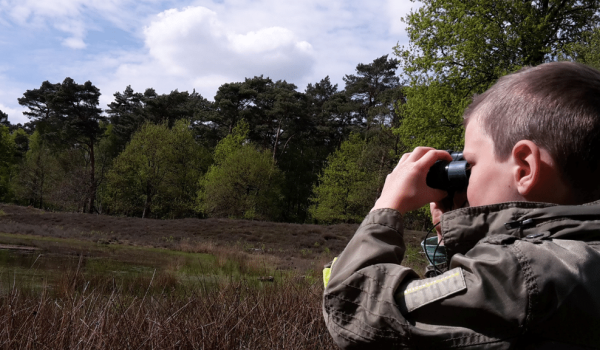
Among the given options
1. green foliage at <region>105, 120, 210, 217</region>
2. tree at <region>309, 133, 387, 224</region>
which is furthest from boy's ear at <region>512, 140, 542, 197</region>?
green foliage at <region>105, 120, 210, 217</region>

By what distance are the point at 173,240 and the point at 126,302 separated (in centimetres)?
1480

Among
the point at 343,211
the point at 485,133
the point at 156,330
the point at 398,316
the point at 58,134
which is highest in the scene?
the point at 58,134

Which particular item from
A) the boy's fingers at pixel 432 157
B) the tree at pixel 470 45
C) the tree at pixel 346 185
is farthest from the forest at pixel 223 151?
the boy's fingers at pixel 432 157

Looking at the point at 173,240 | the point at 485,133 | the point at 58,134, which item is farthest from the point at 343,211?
the point at 485,133

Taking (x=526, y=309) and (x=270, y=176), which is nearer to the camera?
(x=526, y=309)

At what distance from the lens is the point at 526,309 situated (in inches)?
27.9

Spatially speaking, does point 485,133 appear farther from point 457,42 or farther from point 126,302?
point 457,42

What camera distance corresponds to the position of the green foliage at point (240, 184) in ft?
108

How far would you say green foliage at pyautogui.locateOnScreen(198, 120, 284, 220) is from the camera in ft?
108

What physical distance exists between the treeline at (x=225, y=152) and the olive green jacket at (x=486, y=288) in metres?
27.0

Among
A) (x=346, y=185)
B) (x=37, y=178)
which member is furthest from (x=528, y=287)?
(x=37, y=178)

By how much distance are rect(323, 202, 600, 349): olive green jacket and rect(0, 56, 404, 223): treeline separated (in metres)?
27.0

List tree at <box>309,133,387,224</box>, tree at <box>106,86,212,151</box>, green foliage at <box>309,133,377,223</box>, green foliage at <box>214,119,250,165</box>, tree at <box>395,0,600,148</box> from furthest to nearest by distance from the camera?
tree at <box>106,86,212,151</box> < green foliage at <box>214,119,250,165</box> < green foliage at <box>309,133,377,223</box> < tree at <box>309,133,387,224</box> < tree at <box>395,0,600,148</box>

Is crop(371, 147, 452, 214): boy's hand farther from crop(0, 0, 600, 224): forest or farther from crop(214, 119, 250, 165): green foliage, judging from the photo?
crop(214, 119, 250, 165): green foliage
